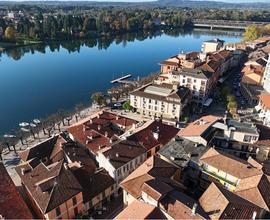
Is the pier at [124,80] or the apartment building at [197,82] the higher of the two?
the apartment building at [197,82]

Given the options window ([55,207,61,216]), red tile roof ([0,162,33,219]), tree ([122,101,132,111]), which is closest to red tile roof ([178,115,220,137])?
window ([55,207,61,216])

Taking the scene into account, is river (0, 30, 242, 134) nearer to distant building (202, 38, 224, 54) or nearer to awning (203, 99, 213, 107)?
distant building (202, 38, 224, 54)

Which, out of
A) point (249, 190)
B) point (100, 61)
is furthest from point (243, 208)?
point (100, 61)

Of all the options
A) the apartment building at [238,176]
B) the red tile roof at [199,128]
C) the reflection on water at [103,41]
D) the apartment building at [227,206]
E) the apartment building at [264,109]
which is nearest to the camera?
the apartment building at [227,206]

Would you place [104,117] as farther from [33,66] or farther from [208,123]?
[33,66]

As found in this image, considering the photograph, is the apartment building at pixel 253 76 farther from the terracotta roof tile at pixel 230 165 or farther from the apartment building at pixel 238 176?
the terracotta roof tile at pixel 230 165

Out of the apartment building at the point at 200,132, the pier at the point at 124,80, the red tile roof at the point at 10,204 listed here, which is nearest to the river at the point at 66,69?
the pier at the point at 124,80
